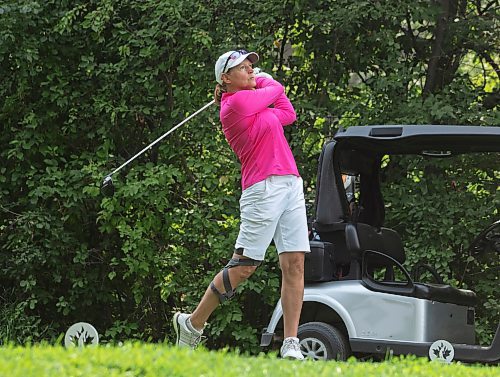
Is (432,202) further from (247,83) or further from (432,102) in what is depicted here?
(247,83)

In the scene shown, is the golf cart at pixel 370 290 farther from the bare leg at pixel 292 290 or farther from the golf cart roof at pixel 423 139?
the bare leg at pixel 292 290

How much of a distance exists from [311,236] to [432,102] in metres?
2.21

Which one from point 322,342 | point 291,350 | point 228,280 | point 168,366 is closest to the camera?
point 168,366

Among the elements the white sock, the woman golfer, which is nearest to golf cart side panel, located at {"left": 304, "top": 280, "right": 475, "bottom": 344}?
the woman golfer

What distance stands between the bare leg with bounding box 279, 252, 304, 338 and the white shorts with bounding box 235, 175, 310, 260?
6cm

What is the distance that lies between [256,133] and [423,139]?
42.8 inches

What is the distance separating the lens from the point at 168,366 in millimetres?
4137

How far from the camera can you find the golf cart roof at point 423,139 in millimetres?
6535

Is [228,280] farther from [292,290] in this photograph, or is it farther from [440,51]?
[440,51]

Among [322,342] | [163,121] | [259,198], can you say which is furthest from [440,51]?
[259,198]

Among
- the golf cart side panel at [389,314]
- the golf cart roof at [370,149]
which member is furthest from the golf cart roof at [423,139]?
the golf cart side panel at [389,314]

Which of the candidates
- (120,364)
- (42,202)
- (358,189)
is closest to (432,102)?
(358,189)

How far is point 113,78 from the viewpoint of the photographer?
9570 millimetres

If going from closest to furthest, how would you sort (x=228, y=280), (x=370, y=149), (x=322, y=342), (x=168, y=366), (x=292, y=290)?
(x=168, y=366) < (x=292, y=290) < (x=228, y=280) < (x=322, y=342) < (x=370, y=149)
